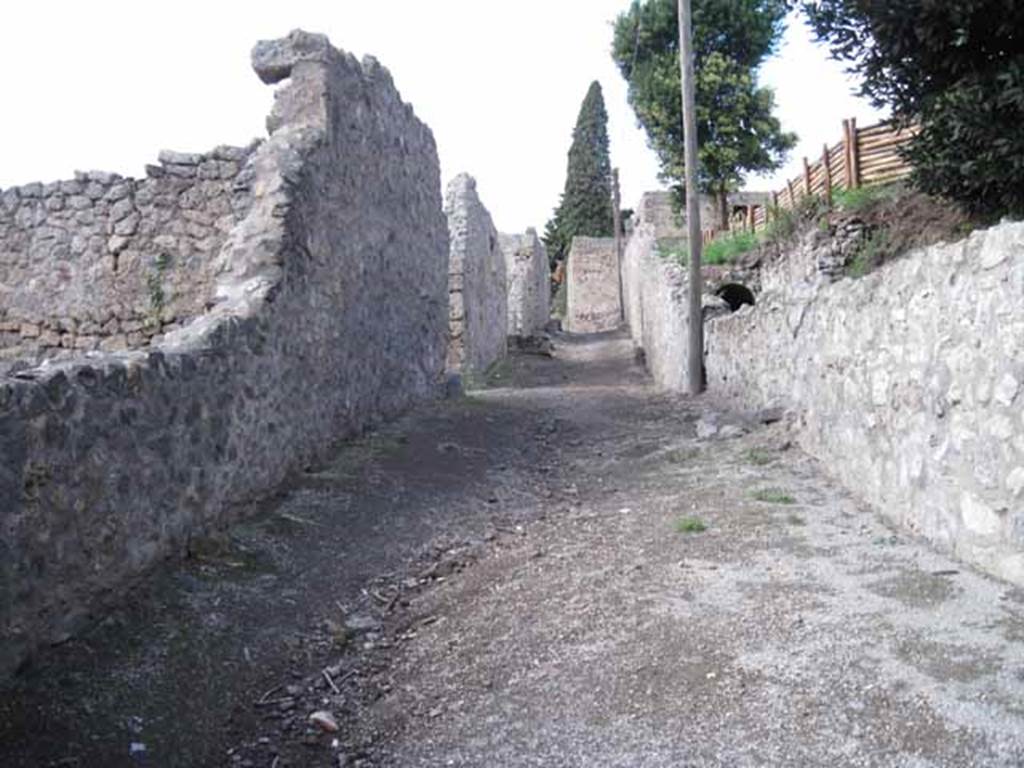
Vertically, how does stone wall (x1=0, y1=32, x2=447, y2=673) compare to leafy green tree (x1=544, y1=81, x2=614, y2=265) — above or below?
below

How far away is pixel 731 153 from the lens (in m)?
28.8

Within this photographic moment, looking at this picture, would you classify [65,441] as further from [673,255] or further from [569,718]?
[673,255]

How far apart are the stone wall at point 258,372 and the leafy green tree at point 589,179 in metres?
39.4

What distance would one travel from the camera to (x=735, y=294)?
23.3m

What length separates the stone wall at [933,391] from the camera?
14.4ft

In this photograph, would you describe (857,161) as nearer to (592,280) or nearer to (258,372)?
(258,372)

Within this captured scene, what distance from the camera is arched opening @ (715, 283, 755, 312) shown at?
2212cm

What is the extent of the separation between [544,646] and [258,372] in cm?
309

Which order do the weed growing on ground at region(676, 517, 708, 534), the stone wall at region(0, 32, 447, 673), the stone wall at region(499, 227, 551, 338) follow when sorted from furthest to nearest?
the stone wall at region(499, 227, 551, 338), the weed growing on ground at region(676, 517, 708, 534), the stone wall at region(0, 32, 447, 673)

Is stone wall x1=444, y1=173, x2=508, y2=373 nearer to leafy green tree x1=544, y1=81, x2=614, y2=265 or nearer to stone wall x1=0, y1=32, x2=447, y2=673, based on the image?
stone wall x1=0, y1=32, x2=447, y2=673

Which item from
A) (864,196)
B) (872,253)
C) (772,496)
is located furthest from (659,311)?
(772,496)

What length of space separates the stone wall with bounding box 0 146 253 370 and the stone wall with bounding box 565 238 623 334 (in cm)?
3348

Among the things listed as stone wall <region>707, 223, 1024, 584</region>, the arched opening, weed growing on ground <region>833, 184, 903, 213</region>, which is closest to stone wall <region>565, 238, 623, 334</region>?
the arched opening

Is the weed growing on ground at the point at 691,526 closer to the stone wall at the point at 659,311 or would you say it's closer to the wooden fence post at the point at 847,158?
the stone wall at the point at 659,311
